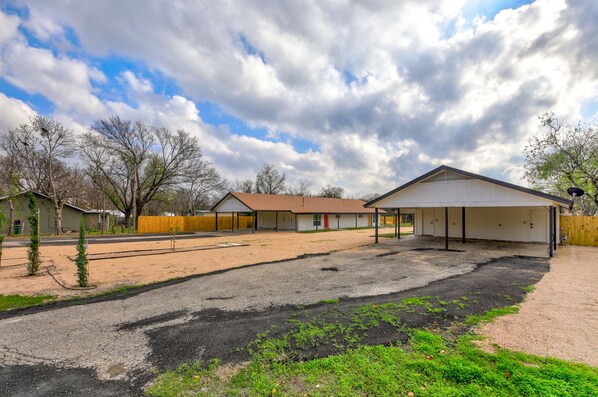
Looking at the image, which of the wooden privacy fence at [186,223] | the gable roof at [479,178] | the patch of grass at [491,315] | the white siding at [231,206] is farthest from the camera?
the wooden privacy fence at [186,223]

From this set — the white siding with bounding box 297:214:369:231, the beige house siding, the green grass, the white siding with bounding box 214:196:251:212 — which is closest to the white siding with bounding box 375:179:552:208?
the white siding with bounding box 297:214:369:231

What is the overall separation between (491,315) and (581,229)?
17817mm

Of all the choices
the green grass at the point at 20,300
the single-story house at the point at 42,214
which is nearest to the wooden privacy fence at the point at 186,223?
the single-story house at the point at 42,214

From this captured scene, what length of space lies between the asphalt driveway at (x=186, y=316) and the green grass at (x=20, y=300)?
2.21 feet

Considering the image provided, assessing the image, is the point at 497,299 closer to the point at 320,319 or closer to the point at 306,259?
the point at 320,319

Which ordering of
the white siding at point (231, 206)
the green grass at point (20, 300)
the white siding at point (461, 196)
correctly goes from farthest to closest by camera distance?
1. the white siding at point (231, 206)
2. the white siding at point (461, 196)
3. the green grass at point (20, 300)

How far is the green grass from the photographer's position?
6.23 m

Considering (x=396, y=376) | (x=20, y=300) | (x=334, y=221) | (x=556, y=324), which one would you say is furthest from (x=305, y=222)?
(x=396, y=376)

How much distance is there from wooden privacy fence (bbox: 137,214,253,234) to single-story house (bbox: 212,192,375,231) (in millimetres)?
2785

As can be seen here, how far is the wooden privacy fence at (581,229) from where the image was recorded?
53.9 feet

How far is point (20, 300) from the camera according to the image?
6.60 meters

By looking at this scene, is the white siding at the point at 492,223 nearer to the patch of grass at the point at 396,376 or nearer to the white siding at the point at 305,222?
the white siding at the point at 305,222

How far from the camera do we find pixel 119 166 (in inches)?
1437

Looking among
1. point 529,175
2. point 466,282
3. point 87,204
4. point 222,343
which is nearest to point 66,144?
point 87,204
